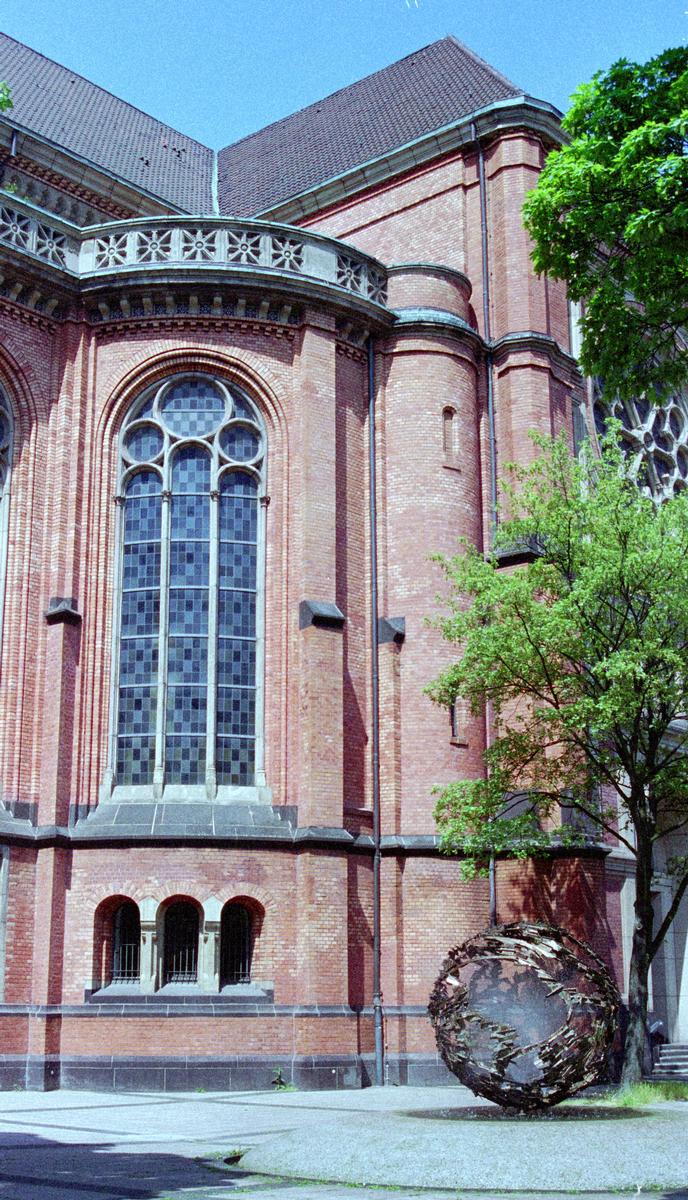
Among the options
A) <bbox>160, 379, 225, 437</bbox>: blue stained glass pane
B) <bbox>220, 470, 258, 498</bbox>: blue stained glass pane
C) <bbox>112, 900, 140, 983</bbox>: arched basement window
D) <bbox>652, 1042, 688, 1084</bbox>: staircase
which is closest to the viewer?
<bbox>112, 900, 140, 983</bbox>: arched basement window

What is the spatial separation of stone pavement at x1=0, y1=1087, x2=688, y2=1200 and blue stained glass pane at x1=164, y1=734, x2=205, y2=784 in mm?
9425

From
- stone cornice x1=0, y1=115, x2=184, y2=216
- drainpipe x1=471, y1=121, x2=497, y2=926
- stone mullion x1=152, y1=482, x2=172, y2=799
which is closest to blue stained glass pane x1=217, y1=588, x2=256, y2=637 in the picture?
stone mullion x1=152, y1=482, x2=172, y2=799

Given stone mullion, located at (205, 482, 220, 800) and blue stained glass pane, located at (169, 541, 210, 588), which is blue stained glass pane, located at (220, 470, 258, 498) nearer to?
stone mullion, located at (205, 482, 220, 800)

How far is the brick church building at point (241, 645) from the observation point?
2202cm

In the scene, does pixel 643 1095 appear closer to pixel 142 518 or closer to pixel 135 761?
pixel 135 761

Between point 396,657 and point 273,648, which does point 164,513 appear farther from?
point 396,657

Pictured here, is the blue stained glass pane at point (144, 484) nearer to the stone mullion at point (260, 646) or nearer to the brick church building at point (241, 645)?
the brick church building at point (241, 645)

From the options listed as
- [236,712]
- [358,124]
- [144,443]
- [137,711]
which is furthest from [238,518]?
[358,124]

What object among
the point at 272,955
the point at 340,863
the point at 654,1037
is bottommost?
the point at 654,1037

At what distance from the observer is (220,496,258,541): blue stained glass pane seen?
24.7 m

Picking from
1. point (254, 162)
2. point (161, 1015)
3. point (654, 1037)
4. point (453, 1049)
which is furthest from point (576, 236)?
point (254, 162)

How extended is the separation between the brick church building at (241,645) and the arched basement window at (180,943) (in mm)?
50

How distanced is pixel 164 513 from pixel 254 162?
19892mm

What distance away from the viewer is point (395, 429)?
2642cm
